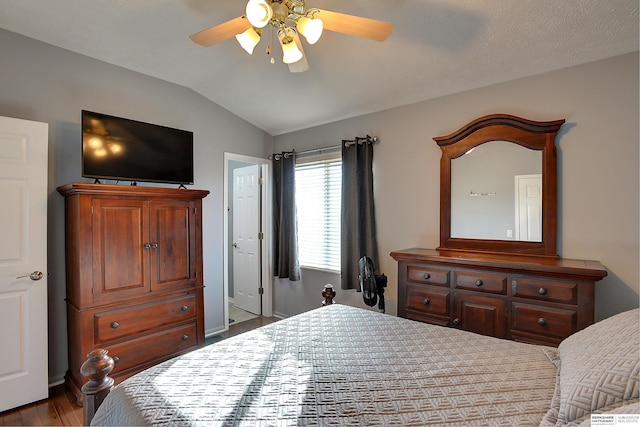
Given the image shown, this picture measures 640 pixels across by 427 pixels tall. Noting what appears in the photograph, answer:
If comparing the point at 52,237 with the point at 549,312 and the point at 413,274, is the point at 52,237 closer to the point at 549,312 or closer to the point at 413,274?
the point at 413,274

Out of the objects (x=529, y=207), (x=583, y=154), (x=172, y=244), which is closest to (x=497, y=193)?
(x=529, y=207)

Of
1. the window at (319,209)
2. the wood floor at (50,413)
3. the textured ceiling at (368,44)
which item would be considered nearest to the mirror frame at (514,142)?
the textured ceiling at (368,44)

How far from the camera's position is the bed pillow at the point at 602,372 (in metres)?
0.88

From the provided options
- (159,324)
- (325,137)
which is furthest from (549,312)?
(159,324)

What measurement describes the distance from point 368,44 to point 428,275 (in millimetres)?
1893

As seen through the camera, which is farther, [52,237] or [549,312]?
[52,237]

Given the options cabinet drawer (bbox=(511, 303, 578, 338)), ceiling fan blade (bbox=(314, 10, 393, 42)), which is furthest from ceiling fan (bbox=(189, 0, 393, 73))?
cabinet drawer (bbox=(511, 303, 578, 338))

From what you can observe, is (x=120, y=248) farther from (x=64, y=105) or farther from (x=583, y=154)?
(x=583, y=154)

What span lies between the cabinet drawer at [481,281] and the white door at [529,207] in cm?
53

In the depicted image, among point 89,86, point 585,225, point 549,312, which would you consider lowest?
point 549,312

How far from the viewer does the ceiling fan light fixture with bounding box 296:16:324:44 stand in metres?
1.66

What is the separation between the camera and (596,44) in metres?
2.21

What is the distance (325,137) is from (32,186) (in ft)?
8.96

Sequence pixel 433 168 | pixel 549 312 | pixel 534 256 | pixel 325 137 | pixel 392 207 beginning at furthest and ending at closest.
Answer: pixel 325 137 → pixel 392 207 → pixel 433 168 → pixel 534 256 → pixel 549 312
